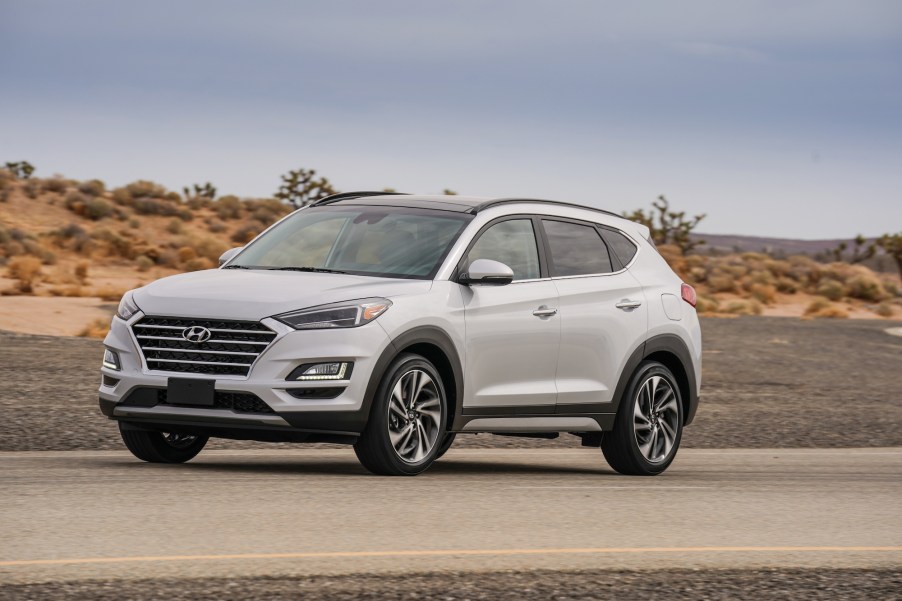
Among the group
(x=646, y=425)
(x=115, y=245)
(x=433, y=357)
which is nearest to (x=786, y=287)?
(x=115, y=245)

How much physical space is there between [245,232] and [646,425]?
56.3 metres

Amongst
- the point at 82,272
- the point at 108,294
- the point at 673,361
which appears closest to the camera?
the point at 673,361

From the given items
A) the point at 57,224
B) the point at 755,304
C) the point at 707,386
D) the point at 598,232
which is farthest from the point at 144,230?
the point at 598,232

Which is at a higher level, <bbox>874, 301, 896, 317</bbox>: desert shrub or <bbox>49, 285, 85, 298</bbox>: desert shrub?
<bbox>49, 285, 85, 298</bbox>: desert shrub

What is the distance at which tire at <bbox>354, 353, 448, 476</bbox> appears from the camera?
977 centimetres

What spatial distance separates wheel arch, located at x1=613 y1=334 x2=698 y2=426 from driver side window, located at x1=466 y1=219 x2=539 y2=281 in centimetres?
123

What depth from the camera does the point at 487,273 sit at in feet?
33.7

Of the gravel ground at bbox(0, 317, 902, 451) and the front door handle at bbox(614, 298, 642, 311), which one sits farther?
the gravel ground at bbox(0, 317, 902, 451)

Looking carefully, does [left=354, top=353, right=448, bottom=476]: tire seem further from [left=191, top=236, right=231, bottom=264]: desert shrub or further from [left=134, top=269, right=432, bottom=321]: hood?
[left=191, top=236, right=231, bottom=264]: desert shrub

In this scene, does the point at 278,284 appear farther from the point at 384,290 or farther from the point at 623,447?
the point at 623,447

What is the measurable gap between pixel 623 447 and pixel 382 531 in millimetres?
4161

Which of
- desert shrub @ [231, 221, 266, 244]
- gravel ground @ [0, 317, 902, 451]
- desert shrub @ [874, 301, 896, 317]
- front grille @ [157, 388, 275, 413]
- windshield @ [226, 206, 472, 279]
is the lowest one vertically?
desert shrub @ [874, 301, 896, 317]

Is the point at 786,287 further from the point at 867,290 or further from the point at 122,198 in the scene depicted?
the point at 122,198

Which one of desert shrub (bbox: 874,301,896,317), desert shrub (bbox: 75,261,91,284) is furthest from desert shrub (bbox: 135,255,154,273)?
desert shrub (bbox: 874,301,896,317)
